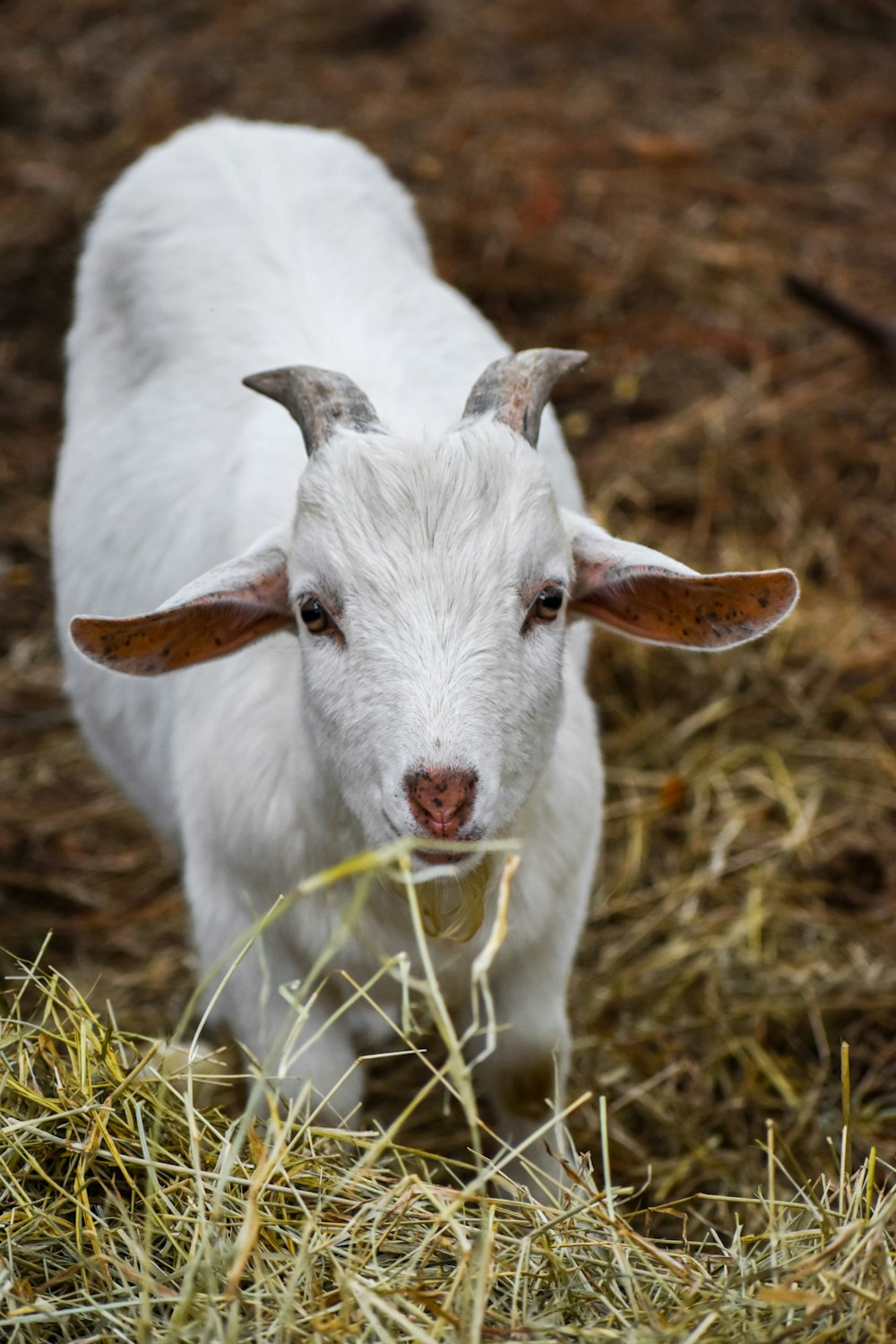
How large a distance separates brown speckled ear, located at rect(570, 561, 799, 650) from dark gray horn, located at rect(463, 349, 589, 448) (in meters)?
0.32

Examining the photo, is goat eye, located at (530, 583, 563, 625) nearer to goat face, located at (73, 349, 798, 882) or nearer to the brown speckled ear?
goat face, located at (73, 349, 798, 882)

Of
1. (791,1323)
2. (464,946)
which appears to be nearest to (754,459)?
(464,946)

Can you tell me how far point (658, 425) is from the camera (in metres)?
6.46

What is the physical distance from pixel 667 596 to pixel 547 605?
334 mm

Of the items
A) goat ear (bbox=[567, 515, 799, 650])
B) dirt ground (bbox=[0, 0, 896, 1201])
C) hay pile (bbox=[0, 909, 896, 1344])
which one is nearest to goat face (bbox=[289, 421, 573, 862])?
goat ear (bbox=[567, 515, 799, 650])

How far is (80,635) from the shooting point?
2865 mm

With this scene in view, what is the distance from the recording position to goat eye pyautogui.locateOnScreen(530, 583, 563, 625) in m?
2.81

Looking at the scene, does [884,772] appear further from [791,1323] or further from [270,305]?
[791,1323]

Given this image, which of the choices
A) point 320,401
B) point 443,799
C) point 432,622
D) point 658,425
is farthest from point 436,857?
point 658,425

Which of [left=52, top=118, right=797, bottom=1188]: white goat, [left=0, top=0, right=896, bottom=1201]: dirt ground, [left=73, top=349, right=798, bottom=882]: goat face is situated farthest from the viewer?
[left=0, top=0, right=896, bottom=1201]: dirt ground

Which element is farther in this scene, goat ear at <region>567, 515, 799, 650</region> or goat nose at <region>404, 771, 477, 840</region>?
goat ear at <region>567, 515, 799, 650</region>

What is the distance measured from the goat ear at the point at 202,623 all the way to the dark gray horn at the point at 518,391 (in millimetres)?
513

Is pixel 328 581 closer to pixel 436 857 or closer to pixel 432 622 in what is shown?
pixel 432 622

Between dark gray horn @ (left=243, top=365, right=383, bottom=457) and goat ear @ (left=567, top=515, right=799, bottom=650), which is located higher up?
dark gray horn @ (left=243, top=365, right=383, bottom=457)
